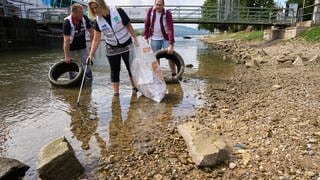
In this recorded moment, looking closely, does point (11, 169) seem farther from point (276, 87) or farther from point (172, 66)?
point (172, 66)

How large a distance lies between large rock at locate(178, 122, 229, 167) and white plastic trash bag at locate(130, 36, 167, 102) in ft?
8.39

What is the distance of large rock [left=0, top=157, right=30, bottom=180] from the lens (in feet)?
11.1

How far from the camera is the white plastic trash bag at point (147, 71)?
6445 millimetres

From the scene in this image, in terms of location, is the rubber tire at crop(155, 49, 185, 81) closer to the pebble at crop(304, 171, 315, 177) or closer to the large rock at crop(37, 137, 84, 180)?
the large rock at crop(37, 137, 84, 180)

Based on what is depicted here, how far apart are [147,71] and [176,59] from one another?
2267 millimetres

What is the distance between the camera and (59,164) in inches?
135

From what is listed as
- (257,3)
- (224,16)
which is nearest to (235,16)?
(224,16)

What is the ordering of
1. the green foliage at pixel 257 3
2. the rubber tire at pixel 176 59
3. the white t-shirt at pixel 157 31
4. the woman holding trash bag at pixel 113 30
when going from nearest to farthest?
the woman holding trash bag at pixel 113 30
the white t-shirt at pixel 157 31
the rubber tire at pixel 176 59
the green foliage at pixel 257 3

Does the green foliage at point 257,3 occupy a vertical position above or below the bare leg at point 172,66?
above

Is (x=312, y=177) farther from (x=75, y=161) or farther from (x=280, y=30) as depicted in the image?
(x=280, y=30)

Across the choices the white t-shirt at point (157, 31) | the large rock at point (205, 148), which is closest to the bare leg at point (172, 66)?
the white t-shirt at point (157, 31)

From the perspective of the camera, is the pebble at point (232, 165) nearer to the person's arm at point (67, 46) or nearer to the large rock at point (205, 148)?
the large rock at point (205, 148)

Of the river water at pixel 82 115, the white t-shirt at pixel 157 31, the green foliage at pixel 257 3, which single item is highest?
the green foliage at pixel 257 3

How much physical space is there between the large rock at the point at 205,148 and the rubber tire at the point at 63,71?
436 centimetres
